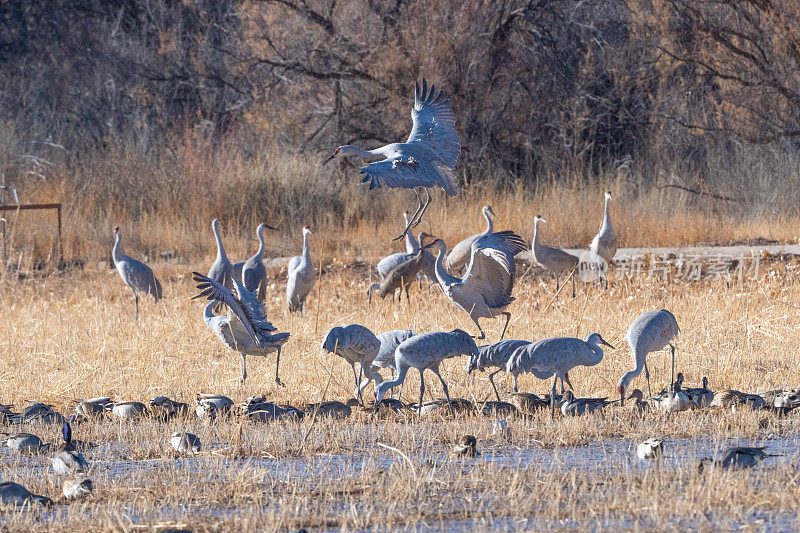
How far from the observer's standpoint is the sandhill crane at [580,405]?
6.12 meters

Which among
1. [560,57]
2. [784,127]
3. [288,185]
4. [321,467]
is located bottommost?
[321,467]

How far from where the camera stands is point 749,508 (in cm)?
412

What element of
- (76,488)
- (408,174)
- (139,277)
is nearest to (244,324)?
(408,174)

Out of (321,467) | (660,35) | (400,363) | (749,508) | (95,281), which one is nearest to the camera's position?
Answer: (749,508)

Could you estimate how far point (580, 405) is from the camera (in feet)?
20.2

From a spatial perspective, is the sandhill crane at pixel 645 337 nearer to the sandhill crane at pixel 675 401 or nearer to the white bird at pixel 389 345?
the sandhill crane at pixel 675 401

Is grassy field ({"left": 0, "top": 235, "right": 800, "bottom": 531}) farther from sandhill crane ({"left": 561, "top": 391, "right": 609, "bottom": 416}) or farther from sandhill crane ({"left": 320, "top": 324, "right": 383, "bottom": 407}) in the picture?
sandhill crane ({"left": 320, "top": 324, "right": 383, "bottom": 407})

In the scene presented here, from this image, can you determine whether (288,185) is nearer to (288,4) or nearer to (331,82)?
(331,82)

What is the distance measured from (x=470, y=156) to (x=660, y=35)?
402 cm

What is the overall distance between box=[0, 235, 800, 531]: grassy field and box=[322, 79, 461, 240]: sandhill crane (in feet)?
4.48

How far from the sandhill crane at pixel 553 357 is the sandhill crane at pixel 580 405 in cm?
8

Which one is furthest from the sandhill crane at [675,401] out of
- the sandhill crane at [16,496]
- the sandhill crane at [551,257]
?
the sandhill crane at [551,257]

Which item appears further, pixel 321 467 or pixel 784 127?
pixel 784 127

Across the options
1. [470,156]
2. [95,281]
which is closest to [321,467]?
[95,281]
